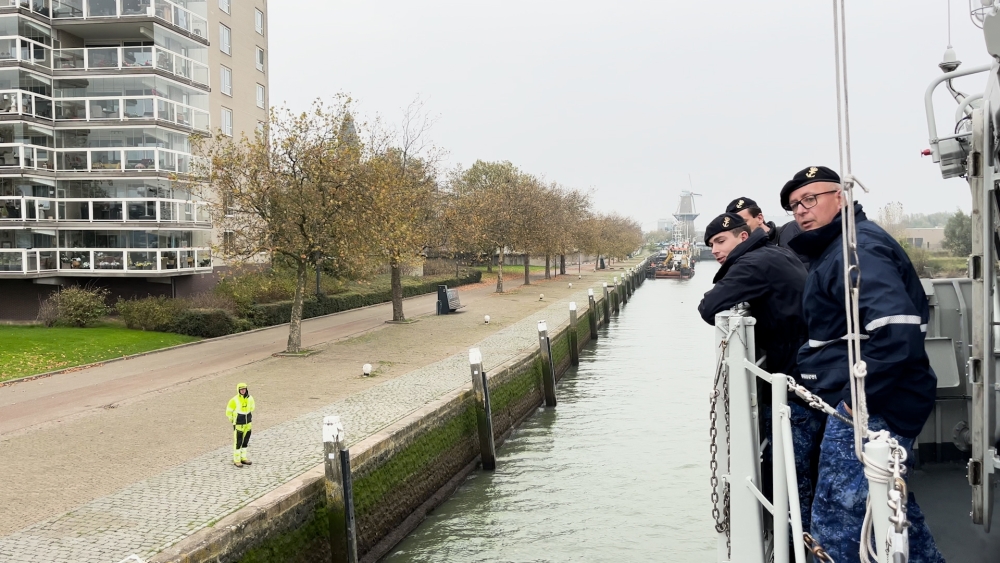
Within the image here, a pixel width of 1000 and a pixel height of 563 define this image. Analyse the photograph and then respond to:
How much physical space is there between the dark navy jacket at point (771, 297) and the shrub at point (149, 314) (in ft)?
74.4

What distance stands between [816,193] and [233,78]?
39233mm

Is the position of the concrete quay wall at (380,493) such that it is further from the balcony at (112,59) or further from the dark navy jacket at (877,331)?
the balcony at (112,59)

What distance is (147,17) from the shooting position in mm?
28297

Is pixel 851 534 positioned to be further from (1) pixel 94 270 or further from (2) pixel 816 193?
Answer: (1) pixel 94 270

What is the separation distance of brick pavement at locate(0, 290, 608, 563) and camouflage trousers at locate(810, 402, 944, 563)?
5389 millimetres

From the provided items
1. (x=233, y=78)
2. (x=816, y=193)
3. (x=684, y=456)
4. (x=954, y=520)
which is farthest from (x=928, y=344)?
(x=233, y=78)

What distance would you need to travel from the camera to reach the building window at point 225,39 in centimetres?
3757

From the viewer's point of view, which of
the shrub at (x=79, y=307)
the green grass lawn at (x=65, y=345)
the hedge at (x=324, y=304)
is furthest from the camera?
the hedge at (x=324, y=304)

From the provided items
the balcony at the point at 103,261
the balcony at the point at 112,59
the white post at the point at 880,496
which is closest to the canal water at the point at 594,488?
the white post at the point at 880,496

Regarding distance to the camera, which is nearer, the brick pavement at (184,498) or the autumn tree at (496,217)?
the brick pavement at (184,498)

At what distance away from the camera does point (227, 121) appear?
38375mm

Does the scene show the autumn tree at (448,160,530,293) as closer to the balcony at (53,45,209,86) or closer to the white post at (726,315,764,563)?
the balcony at (53,45,209,86)

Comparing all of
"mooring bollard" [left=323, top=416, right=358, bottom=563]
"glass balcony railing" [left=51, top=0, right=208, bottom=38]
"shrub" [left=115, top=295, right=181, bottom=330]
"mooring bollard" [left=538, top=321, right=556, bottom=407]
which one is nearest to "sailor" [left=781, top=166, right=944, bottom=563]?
"mooring bollard" [left=323, top=416, right=358, bottom=563]

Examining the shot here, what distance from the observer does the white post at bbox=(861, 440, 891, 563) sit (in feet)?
7.62
